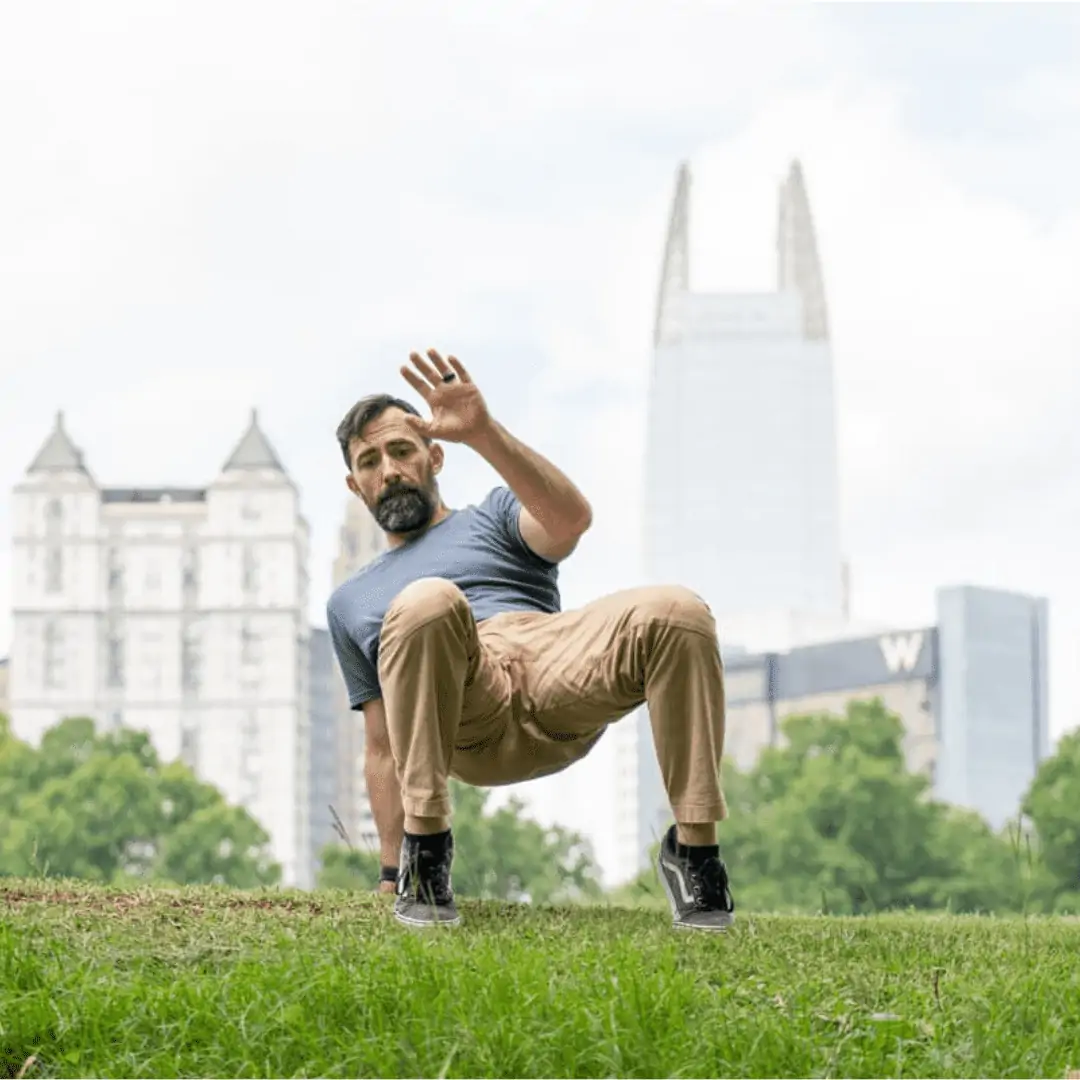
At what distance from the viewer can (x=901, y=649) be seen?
405 feet

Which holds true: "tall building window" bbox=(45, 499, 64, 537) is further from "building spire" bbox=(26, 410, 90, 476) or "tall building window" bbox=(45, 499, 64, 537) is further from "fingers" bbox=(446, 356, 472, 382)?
"fingers" bbox=(446, 356, 472, 382)

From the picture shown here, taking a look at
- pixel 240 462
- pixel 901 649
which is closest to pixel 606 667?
pixel 901 649

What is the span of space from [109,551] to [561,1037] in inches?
5374

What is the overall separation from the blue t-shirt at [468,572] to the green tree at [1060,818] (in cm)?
3438

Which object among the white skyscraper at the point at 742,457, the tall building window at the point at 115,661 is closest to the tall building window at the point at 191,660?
the tall building window at the point at 115,661

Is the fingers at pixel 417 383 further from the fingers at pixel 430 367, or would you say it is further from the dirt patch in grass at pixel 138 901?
the dirt patch in grass at pixel 138 901

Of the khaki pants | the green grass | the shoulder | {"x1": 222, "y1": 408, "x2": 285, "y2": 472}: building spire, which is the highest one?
{"x1": 222, "y1": 408, "x2": 285, "y2": 472}: building spire

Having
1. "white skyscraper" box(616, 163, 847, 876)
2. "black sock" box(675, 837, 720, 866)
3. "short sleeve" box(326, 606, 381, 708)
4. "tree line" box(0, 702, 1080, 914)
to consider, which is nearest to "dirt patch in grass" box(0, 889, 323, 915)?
"short sleeve" box(326, 606, 381, 708)

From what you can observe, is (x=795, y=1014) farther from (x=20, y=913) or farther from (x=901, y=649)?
(x=901, y=649)

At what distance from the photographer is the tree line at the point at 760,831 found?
42250 mm

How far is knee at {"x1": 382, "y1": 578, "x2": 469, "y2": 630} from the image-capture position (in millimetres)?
5879

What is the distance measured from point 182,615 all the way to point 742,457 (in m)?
68.5

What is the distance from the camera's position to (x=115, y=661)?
468 ft

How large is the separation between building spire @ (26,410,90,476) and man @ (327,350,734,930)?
132257 millimetres
